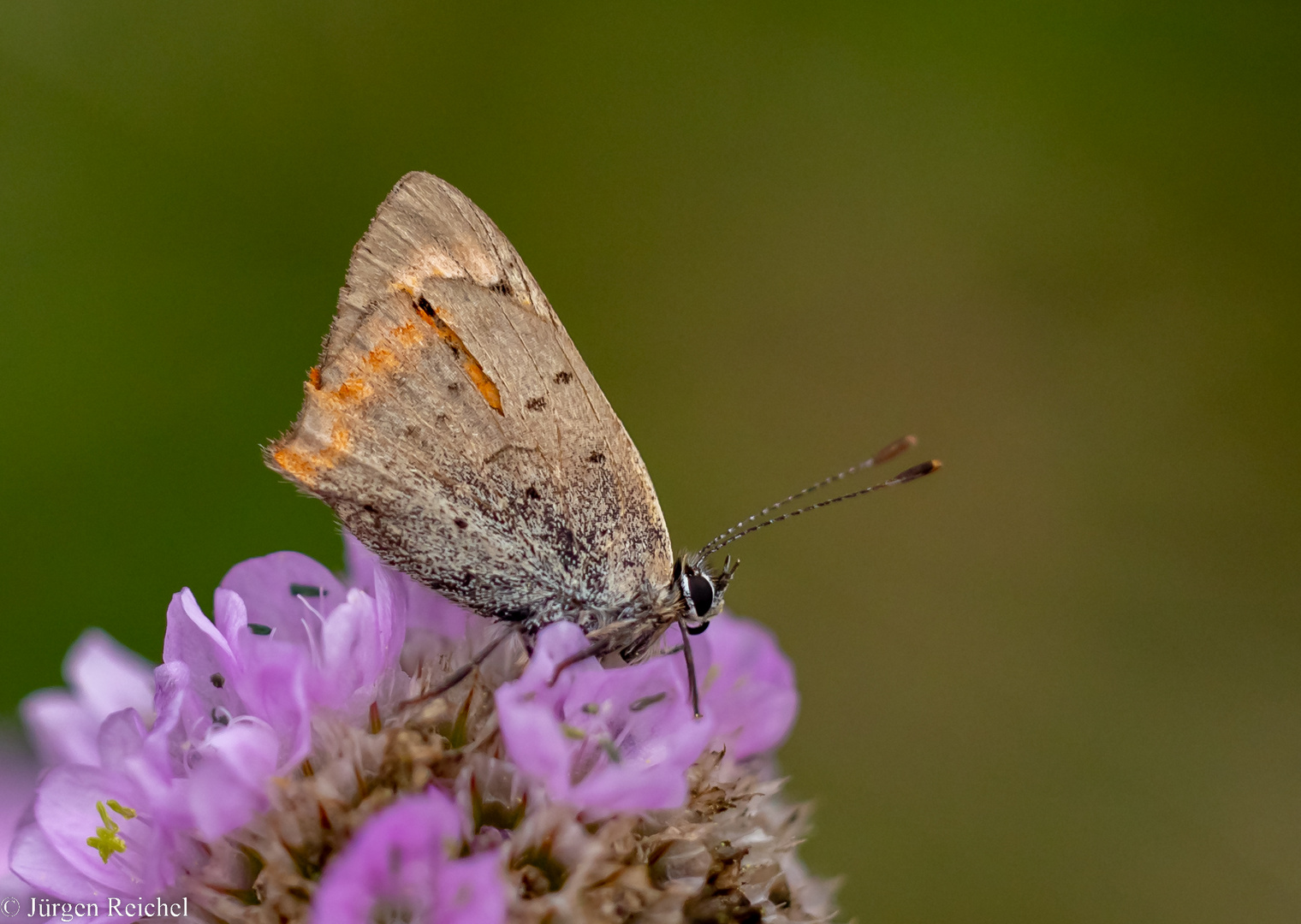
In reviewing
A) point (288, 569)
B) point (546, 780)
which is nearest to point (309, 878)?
point (546, 780)

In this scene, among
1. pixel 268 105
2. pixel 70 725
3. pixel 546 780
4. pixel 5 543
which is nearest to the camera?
pixel 546 780

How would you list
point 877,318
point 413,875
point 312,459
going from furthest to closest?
point 877,318 → point 312,459 → point 413,875

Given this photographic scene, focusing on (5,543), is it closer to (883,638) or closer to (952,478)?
(883,638)

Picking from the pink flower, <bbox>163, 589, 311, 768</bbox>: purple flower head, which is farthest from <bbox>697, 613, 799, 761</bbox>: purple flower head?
<bbox>163, 589, 311, 768</bbox>: purple flower head

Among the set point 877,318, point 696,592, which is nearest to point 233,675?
point 696,592

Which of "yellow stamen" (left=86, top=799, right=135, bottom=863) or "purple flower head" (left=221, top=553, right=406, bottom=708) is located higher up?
"purple flower head" (left=221, top=553, right=406, bottom=708)

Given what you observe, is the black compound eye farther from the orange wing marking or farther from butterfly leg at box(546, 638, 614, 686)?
the orange wing marking

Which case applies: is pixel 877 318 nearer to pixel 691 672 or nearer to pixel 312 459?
pixel 691 672
